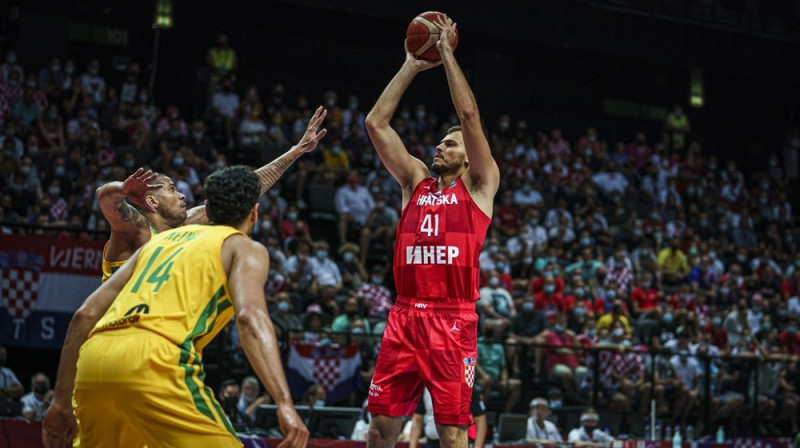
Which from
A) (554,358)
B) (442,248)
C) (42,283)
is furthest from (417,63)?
(554,358)

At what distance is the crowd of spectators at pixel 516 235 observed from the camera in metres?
16.3

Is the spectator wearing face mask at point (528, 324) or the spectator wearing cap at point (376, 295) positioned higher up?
the spectator wearing cap at point (376, 295)

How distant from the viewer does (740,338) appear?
19891 mm

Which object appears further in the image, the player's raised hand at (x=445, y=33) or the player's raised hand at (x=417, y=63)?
the player's raised hand at (x=417, y=63)

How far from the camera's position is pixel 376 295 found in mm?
17266

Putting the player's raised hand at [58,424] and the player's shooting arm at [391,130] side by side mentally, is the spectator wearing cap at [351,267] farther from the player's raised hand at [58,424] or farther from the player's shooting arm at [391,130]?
the player's raised hand at [58,424]

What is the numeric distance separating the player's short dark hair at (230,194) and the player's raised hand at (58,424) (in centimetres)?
108

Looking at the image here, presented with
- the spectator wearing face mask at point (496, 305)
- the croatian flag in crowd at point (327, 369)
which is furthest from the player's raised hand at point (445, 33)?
the spectator wearing face mask at point (496, 305)

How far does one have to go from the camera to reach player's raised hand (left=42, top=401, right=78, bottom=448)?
194 inches

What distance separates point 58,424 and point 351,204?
48.8 feet

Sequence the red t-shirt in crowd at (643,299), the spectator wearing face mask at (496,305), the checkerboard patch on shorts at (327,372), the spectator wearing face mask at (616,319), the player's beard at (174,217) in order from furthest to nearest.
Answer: the red t-shirt in crowd at (643,299), the spectator wearing face mask at (616,319), the spectator wearing face mask at (496,305), the checkerboard patch on shorts at (327,372), the player's beard at (174,217)

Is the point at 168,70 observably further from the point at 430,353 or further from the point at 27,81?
the point at 430,353

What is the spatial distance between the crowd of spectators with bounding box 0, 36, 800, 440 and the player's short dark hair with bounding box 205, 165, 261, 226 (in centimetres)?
893

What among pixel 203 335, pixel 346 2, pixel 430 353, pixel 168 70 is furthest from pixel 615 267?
pixel 203 335
